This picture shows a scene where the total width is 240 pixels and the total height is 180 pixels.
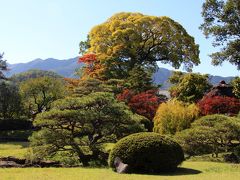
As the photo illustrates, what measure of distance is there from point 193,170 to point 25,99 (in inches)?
1185

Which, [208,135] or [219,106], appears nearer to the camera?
[208,135]

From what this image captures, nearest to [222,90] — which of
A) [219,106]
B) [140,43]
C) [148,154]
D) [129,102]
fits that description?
[219,106]

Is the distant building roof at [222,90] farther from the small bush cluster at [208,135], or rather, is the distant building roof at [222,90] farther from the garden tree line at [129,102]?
the small bush cluster at [208,135]

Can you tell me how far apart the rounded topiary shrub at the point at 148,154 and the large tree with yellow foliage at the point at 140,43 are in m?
26.9

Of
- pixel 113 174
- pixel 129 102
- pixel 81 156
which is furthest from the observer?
pixel 129 102

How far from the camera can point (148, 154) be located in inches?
546

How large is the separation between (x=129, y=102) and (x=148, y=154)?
14.7 metres

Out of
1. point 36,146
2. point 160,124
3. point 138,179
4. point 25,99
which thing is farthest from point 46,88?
point 138,179

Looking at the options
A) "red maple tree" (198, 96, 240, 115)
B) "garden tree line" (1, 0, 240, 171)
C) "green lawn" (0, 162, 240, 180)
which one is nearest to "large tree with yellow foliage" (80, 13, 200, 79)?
"garden tree line" (1, 0, 240, 171)

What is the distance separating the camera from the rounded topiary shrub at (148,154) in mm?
13906

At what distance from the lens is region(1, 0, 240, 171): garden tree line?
17.0 m

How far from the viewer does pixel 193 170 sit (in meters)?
14.6

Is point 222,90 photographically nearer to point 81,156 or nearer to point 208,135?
point 208,135

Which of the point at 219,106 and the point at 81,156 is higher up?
the point at 219,106
